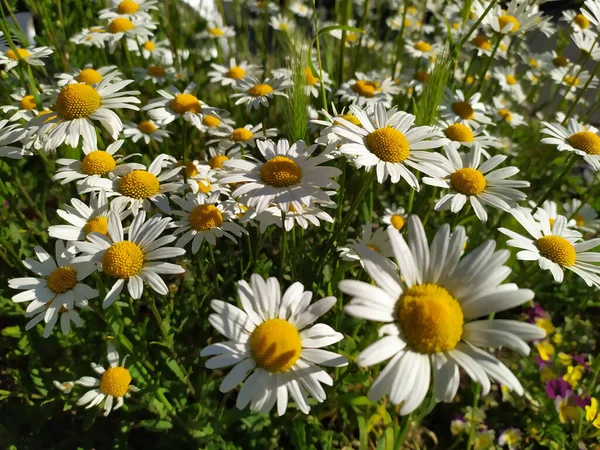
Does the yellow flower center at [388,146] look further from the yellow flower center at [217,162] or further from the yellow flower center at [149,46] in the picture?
the yellow flower center at [149,46]

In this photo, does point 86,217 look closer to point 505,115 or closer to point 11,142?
point 11,142

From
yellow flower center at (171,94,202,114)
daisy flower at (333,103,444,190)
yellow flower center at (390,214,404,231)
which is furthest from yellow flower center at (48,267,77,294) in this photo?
yellow flower center at (390,214,404,231)

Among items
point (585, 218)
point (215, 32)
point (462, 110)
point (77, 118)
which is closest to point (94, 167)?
point (77, 118)

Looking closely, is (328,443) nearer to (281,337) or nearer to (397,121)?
(281,337)

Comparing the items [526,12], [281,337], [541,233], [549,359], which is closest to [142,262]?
[281,337]

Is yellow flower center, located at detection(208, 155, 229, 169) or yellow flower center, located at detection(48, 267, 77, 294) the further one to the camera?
yellow flower center, located at detection(208, 155, 229, 169)

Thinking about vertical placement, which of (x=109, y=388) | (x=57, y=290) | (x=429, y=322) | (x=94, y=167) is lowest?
(x=109, y=388)

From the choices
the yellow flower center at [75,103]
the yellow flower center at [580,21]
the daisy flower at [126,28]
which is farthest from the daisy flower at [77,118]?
the yellow flower center at [580,21]

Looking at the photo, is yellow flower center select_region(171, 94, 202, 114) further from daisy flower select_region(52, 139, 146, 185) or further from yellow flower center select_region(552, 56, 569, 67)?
yellow flower center select_region(552, 56, 569, 67)
